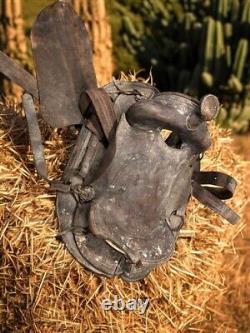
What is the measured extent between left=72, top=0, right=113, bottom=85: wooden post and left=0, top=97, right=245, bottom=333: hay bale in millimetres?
996

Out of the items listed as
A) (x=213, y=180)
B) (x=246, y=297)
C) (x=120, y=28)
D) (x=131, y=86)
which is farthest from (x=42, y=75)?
(x=120, y=28)

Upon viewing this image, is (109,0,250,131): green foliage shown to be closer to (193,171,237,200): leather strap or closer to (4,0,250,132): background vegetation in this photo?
(4,0,250,132): background vegetation

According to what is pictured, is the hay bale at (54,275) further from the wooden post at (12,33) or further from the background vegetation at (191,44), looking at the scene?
the background vegetation at (191,44)

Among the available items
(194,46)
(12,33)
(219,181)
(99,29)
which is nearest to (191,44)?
(194,46)

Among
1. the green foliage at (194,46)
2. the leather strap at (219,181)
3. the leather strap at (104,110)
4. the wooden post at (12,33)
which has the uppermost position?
the leather strap at (104,110)

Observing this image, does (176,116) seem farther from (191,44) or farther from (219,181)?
(191,44)

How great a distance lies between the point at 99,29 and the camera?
2.65 metres

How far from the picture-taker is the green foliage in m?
2.89

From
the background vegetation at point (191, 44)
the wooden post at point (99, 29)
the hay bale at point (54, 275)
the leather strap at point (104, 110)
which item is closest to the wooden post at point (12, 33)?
A: the wooden post at point (99, 29)

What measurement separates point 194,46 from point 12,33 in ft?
2.92

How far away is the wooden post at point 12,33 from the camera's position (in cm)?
264

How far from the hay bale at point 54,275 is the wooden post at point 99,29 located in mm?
996

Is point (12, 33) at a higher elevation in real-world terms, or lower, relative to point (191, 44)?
higher

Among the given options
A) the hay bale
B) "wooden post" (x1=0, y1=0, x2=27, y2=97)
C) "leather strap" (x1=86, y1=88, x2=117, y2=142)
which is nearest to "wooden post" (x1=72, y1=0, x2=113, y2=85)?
"wooden post" (x1=0, y1=0, x2=27, y2=97)
